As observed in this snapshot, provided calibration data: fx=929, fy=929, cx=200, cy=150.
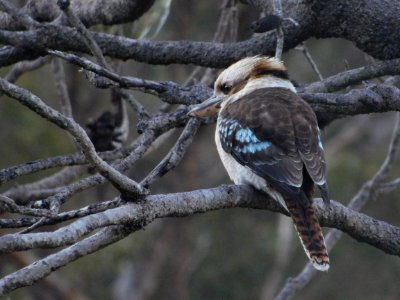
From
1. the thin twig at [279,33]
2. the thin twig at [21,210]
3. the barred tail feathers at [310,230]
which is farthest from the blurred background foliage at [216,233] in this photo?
the thin twig at [21,210]


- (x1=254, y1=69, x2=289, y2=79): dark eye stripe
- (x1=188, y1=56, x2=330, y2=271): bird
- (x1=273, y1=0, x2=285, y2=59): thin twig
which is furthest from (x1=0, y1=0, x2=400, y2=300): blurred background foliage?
(x1=273, y1=0, x2=285, y2=59): thin twig

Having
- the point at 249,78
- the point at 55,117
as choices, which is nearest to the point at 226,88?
the point at 249,78

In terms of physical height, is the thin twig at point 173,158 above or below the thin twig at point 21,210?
below

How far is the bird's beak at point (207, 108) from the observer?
13.6 feet

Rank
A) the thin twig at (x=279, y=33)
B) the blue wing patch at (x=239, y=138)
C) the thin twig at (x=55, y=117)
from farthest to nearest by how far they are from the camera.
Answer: the blue wing patch at (x=239, y=138)
the thin twig at (x=279, y=33)
the thin twig at (x=55, y=117)

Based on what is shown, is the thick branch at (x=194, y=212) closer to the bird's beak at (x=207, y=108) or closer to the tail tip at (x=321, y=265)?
the tail tip at (x=321, y=265)

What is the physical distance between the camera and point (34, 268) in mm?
2625

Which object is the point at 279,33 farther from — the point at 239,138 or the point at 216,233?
the point at 216,233

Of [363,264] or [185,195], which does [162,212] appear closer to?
[185,195]

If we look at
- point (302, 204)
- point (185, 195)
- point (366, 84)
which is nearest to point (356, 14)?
point (366, 84)

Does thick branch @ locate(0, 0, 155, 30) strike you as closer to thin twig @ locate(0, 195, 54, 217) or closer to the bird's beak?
the bird's beak

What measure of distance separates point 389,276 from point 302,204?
831 centimetres

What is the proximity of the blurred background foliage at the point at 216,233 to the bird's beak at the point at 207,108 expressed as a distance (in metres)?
6.19

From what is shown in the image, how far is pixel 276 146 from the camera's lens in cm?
431
